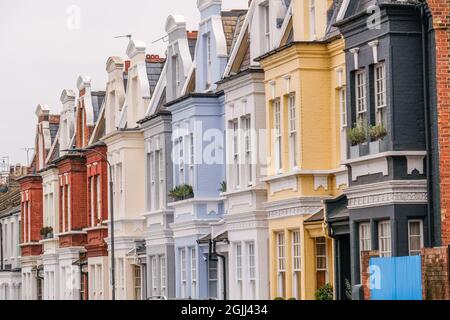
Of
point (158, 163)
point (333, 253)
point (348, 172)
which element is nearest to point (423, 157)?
point (348, 172)

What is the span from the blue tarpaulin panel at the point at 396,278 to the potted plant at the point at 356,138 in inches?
127

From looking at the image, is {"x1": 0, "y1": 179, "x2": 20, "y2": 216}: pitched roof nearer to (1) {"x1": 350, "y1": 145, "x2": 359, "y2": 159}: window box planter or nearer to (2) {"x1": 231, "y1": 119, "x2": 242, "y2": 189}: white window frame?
(2) {"x1": 231, "y1": 119, "x2": 242, "y2": 189}: white window frame

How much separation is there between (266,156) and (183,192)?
8.16 m

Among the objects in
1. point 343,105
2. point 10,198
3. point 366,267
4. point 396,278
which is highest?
point 10,198

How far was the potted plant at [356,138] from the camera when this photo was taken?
1214 inches

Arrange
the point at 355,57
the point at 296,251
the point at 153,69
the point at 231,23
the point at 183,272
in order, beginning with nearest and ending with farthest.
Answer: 1. the point at 355,57
2. the point at 296,251
3. the point at 231,23
4. the point at 183,272
5. the point at 153,69

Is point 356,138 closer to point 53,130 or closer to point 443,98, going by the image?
point 443,98

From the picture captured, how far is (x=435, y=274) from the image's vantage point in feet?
84.1

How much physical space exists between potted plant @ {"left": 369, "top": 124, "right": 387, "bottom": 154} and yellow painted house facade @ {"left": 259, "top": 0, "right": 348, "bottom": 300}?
3.60 metres

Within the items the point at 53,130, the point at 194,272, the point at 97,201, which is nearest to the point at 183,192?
the point at 194,272

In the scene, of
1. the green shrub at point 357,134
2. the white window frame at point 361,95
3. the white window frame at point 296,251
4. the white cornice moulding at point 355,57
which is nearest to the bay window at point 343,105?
the white window frame at point 361,95

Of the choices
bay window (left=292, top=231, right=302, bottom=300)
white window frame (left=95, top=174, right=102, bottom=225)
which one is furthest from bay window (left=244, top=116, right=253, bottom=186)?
white window frame (left=95, top=174, right=102, bottom=225)

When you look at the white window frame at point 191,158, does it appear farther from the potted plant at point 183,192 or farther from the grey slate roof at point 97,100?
the grey slate roof at point 97,100
